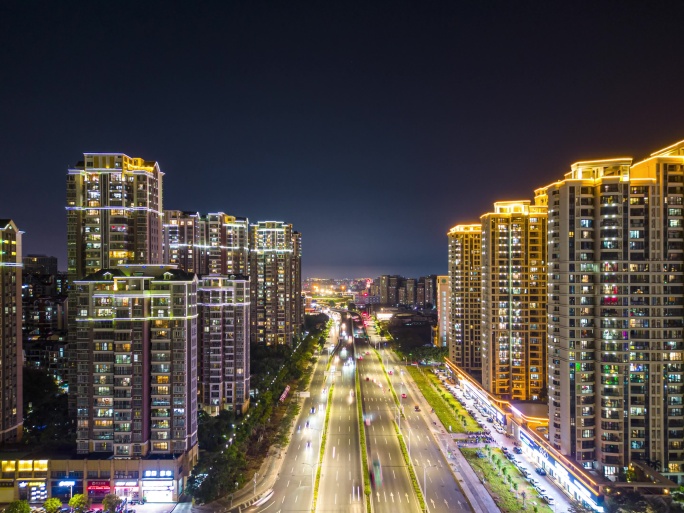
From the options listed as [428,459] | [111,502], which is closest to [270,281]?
[428,459]

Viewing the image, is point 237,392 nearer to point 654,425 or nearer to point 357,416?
point 357,416

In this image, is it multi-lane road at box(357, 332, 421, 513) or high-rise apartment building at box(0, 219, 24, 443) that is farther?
high-rise apartment building at box(0, 219, 24, 443)

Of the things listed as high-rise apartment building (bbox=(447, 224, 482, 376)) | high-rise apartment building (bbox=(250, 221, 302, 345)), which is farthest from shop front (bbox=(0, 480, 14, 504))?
high-rise apartment building (bbox=(447, 224, 482, 376))

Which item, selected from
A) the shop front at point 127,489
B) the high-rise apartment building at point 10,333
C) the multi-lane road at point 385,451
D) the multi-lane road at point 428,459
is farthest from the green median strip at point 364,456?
the high-rise apartment building at point 10,333

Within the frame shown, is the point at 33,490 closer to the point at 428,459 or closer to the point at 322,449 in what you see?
the point at 322,449

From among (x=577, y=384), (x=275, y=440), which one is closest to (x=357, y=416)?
(x=275, y=440)

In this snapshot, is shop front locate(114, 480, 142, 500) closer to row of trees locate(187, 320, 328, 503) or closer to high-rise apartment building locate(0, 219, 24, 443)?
row of trees locate(187, 320, 328, 503)
